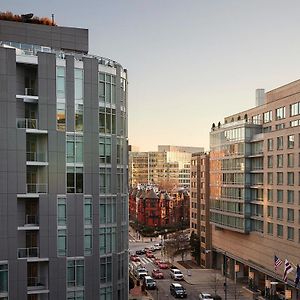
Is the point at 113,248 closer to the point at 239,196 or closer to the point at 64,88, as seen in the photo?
the point at 64,88

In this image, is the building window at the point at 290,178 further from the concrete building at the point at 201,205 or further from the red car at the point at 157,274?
the concrete building at the point at 201,205

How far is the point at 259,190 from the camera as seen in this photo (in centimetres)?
7762

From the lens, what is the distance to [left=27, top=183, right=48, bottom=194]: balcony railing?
36.5m

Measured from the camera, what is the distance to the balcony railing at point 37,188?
3653 cm

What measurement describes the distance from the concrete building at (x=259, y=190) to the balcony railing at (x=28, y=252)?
130ft

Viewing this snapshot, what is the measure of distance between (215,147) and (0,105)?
60291 millimetres

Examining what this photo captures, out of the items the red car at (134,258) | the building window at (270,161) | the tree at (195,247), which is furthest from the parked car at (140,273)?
the building window at (270,161)

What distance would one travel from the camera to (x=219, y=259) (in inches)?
3861

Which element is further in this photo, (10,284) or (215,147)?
(215,147)

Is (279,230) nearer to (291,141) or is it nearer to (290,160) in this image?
(290,160)

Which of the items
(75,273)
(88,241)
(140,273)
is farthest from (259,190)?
(75,273)

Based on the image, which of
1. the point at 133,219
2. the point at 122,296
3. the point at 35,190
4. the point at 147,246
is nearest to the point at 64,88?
the point at 35,190

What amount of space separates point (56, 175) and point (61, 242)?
15.8ft

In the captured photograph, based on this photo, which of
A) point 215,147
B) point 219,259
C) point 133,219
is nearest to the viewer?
point 215,147
